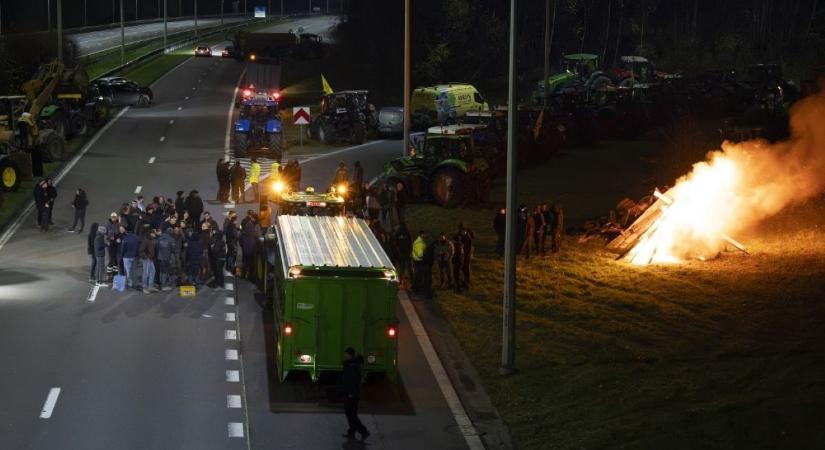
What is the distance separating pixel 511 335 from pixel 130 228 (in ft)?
44.9

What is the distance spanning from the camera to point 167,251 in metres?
29.0

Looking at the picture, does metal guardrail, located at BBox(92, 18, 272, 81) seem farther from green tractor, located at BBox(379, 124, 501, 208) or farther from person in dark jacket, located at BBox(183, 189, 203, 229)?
person in dark jacket, located at BBox(183, 189, 203, 229)

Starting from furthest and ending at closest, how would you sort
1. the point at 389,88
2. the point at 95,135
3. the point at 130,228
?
1. the point at 389,88
2. the point at 95,135
3. the point at 130,228

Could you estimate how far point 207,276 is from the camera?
29906 millimetres

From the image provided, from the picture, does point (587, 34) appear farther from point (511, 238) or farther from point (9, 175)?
point (511, 238)

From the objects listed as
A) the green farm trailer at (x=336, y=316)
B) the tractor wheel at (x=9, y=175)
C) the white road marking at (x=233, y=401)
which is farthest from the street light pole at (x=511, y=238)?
the tractor wheel at (x=9, y=175)

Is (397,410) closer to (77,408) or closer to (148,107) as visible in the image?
(77,408)

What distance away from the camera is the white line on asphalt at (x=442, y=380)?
63.8 ft

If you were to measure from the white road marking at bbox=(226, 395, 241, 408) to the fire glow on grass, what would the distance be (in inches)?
550

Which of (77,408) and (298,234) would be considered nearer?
(77,408)

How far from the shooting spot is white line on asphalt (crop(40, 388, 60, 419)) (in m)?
19.7

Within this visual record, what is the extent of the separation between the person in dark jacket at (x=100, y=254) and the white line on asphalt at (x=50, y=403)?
8.73 m

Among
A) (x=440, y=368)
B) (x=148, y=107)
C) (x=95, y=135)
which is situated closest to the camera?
(x=440, y=368)

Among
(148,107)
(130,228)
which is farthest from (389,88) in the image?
(130,228)
